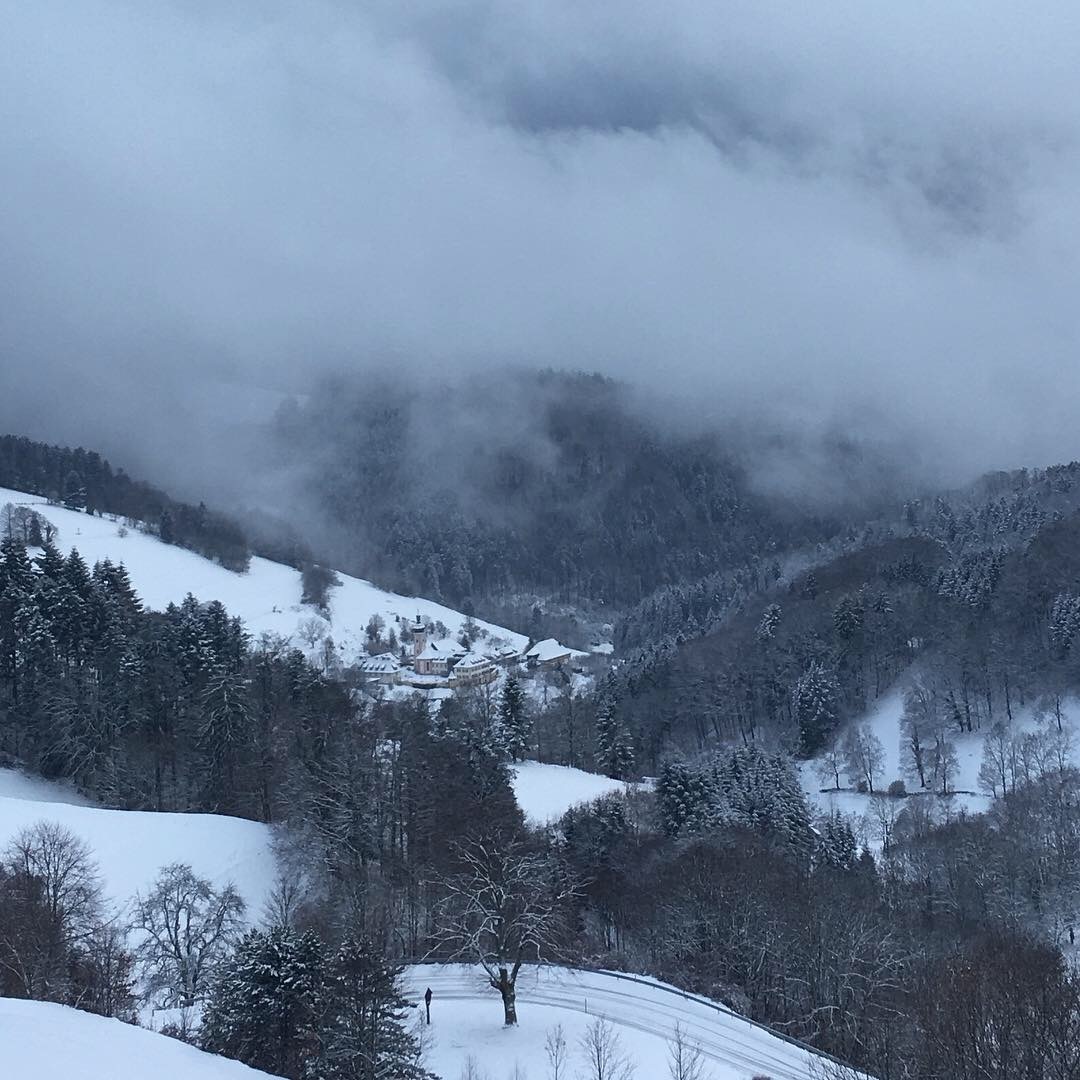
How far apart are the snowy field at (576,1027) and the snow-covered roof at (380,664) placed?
79.1m

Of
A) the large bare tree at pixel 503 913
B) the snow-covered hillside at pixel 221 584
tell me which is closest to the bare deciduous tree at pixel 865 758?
the large bare tree at pixel 503 913

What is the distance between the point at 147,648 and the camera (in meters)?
59.9

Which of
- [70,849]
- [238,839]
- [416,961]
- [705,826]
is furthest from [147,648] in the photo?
[705,826]

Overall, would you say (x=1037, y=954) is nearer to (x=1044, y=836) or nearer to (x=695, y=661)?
(x=1044, y=836)

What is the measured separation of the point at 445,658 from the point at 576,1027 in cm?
9648

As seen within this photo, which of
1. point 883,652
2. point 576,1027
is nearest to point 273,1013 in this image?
point 576,1027

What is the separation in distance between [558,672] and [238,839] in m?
88.0

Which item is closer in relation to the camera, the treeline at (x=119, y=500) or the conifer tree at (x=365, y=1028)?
the conifer tree at (x=365, y=1028)

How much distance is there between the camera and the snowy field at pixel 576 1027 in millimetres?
27844

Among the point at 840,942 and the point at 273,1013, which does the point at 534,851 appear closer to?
the point at 840,942

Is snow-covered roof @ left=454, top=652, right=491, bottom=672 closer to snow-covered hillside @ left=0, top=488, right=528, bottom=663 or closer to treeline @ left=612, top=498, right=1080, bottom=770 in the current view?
snow-covered hillside @ left=0, top=488, right=528, bottom=663

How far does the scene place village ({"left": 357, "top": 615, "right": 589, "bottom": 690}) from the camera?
11644cm

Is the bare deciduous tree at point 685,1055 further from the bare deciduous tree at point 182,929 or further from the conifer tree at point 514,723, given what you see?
the conifer tree at point 514,723

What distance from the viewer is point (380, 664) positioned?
118500mm
